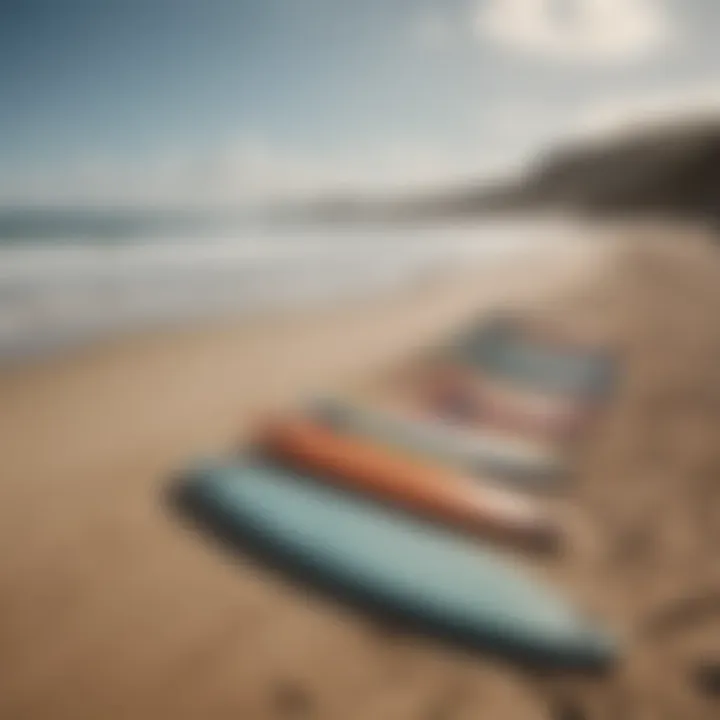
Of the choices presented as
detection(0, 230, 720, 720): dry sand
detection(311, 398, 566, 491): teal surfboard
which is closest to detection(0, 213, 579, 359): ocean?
detection(0, 230, 720, 720): dry sand

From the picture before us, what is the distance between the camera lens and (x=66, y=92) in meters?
1.05

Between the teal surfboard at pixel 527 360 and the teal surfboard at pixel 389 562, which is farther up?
the teal surfboard at pixel 527 360

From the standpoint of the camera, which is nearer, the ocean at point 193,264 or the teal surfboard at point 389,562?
the teal surfboard at point 389,562

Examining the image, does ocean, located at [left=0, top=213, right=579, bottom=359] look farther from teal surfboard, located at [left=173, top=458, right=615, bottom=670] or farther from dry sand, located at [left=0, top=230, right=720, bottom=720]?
teal surfboard, located at [left=173, top=458, right=615, bottom=670]

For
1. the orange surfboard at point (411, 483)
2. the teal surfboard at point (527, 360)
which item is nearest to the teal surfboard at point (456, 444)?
the orange surfboard at point (411, 483)

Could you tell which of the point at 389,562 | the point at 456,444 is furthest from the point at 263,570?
the point at 456,444

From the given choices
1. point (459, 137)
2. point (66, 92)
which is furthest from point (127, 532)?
point (459, 137)

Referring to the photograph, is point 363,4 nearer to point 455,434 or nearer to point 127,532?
point 455,434

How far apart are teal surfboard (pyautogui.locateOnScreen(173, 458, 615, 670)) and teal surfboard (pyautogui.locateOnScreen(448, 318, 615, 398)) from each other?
329mm

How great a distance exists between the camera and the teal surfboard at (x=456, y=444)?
108cm

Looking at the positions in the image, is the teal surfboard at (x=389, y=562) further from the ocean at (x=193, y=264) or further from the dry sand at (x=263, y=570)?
the ocean at (x=193, y=264)

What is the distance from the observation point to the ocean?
114 centimetres

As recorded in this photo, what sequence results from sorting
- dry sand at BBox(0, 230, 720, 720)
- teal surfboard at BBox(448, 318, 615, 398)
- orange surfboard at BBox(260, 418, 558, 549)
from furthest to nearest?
1. teal surfboard at BBox(448, 318, 615, 398)
2. orange surfboard at BBox(260, 418, 558, 549)
3. dry sand at BBox(0, 230, 720, 720)

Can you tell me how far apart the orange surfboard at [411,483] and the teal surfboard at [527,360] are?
0.80 feet
